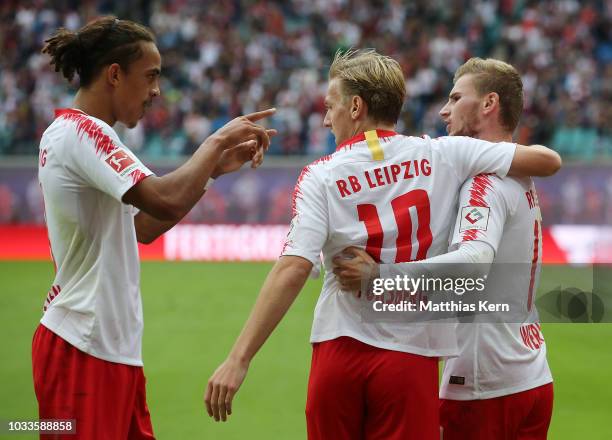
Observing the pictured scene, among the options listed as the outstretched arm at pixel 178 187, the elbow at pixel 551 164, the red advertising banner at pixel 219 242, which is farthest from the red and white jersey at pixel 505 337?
the red advertising banner at pixel 219 242

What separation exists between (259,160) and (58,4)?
20009 millimetres

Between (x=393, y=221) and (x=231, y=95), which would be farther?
(x=231, y=95)

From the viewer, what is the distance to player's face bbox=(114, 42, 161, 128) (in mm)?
3473

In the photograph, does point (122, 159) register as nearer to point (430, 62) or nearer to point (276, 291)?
point (276, 291)

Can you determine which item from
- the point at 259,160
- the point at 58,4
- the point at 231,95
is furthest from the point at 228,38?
the point at 259,160

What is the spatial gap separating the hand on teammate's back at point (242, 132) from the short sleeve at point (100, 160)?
0.33 meters

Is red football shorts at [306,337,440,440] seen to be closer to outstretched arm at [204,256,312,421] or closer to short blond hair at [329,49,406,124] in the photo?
outstretched arm at [204,256,312,421]

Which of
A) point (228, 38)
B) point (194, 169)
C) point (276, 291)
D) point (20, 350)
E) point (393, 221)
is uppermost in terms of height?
point (228, 38)

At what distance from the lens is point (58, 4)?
21984 mm

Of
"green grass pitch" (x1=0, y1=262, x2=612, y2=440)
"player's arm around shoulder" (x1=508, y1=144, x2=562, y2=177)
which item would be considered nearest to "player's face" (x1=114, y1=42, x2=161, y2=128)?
"player's arm around shoulder" (x1=508, y1=144, x2=562, y2=177)

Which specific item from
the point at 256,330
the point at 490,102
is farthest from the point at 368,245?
the point at 490,102

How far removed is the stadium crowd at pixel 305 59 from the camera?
18141 mm

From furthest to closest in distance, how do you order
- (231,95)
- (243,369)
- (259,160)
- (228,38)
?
1. (228,38)
2. (231,95)
3. (259,160)
4. (243,369)

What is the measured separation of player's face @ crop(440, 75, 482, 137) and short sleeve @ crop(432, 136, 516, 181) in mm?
363
